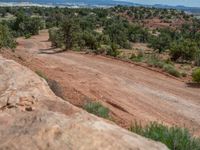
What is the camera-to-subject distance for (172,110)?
17.1 m

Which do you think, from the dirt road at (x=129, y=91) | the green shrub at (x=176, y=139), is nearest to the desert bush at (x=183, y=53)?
the dirt road at (x=129, y=91)

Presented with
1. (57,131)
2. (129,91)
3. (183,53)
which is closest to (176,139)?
(57,131)

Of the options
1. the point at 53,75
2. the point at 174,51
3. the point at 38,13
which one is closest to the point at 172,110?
the point at 53,75

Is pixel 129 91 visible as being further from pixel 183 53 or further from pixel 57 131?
pixel 183 53

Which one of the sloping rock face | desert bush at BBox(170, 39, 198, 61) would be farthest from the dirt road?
desert bush at BBox(170, 39, 198, 61)

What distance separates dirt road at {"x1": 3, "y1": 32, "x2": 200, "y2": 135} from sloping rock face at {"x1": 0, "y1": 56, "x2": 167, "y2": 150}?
7350mm

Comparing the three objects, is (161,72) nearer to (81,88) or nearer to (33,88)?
(81,88)

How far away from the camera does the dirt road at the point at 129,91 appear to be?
15.6m

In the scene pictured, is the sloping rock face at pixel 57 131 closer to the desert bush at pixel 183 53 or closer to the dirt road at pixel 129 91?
the dirt road at pixel 129 91

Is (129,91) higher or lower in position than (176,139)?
lower

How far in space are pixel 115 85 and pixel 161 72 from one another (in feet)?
19.1

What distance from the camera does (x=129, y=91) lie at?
19.8 metres

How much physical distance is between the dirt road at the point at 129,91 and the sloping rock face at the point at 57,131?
7.35 metres

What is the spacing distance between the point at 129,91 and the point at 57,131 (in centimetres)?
1514
